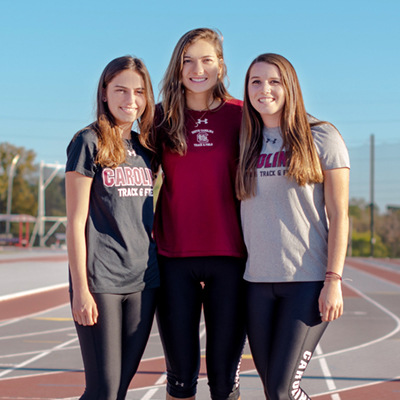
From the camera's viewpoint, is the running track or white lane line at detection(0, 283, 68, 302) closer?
the running track

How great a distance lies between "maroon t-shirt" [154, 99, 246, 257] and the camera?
350cm

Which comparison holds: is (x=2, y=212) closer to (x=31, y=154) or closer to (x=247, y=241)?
(x=31, y=154)

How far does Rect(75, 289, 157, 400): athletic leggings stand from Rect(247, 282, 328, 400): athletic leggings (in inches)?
21.2

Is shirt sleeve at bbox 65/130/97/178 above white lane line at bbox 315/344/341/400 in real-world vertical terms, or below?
above

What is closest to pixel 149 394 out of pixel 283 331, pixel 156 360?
pixel 156 360

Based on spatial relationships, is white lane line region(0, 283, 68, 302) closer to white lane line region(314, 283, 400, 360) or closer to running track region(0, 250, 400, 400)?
running track region(0, 250, 400, 400)

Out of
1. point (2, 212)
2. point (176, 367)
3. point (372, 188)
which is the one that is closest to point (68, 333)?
point (176, 367)

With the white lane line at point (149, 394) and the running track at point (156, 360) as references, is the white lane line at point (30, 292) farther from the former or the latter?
the white lane line at point (149, 394)

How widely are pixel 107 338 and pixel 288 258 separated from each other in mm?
948

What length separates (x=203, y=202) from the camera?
3.52m

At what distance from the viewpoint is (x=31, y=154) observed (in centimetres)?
7112

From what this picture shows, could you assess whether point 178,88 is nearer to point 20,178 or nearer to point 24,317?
point 24,317

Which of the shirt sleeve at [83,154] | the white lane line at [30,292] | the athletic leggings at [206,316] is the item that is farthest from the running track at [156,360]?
the shirt sleeve at [83,154]

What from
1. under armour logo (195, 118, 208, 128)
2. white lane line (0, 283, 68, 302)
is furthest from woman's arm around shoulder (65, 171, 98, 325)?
white lane line (0, 283, 68, 302)
